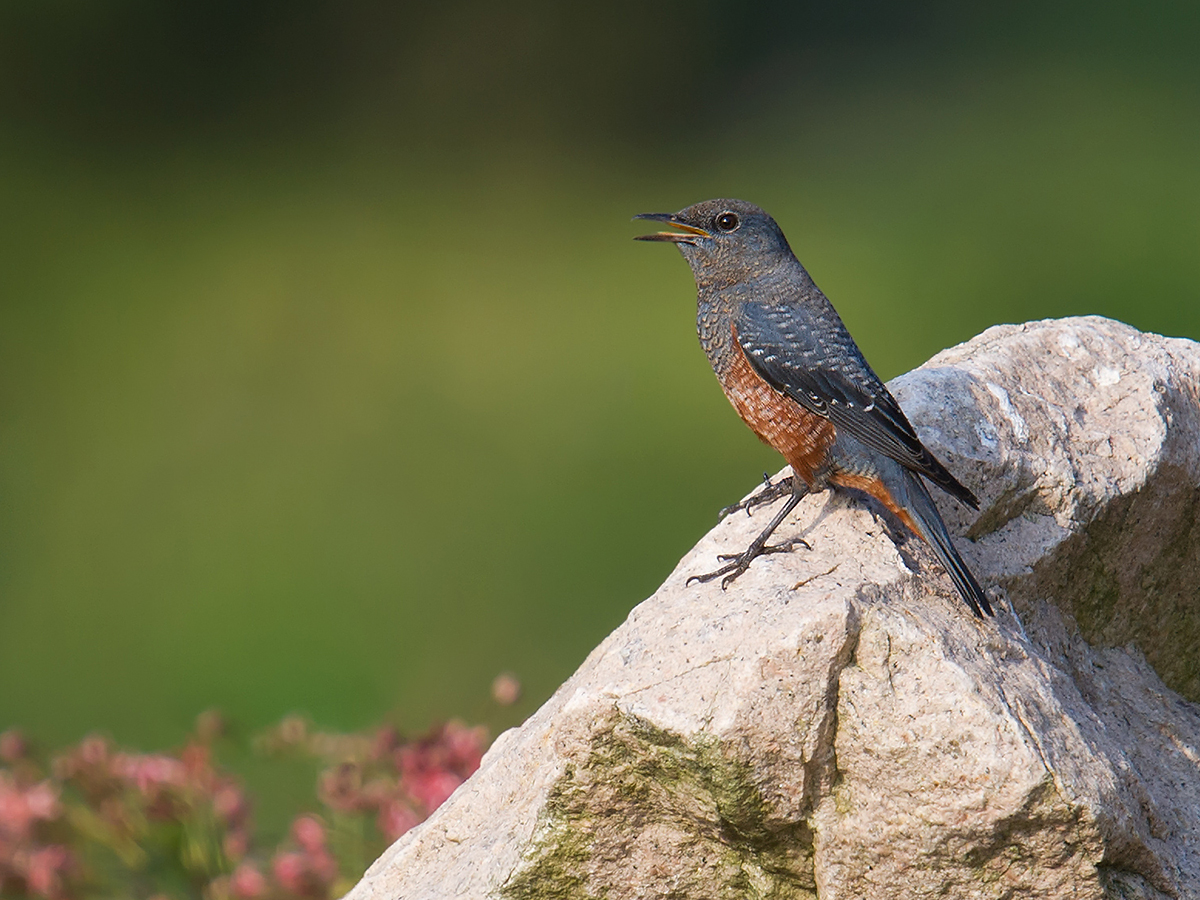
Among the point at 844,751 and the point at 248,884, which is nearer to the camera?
the point at 844,751

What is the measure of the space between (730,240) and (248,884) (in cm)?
255

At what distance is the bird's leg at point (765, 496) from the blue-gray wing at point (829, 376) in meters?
0.27

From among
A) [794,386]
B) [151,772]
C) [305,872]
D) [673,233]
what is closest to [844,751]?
[794,386]

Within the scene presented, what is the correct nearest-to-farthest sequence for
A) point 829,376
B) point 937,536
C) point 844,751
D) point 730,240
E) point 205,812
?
point 844,751 < point 937,536 < point 829,376 < point 730,240 < point 205,812

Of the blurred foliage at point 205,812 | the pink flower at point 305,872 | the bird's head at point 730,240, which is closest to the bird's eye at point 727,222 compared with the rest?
the bird's head at point 730,240

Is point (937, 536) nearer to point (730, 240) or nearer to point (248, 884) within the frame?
point (730, 240)

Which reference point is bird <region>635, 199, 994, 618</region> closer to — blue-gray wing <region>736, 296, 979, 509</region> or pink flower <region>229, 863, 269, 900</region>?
blue-gray wing <region>736, 296, 979, 509</region>

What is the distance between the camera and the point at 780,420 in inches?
142

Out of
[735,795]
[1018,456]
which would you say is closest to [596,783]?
[735,795]

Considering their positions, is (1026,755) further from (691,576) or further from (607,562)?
(607,562)

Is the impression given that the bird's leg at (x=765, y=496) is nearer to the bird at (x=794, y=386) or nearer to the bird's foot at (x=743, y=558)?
the bird at (x=794, y=386)

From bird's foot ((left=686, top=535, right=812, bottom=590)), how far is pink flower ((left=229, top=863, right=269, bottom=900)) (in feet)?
6.43

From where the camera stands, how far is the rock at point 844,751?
2645mm

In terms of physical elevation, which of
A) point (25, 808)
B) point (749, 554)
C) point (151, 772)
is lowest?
point (749, 554)
